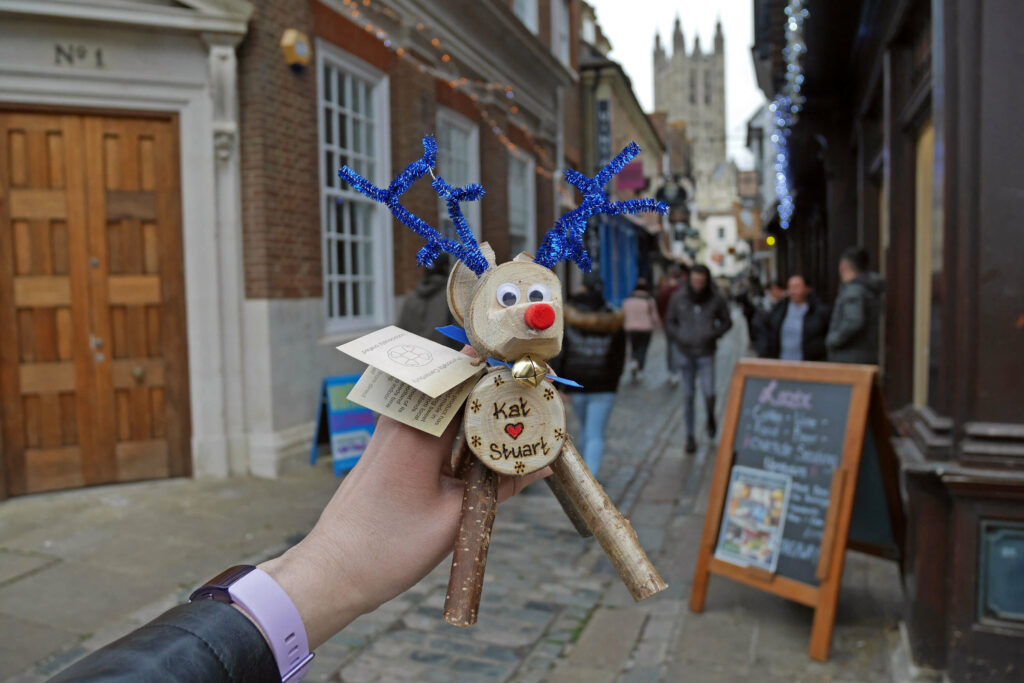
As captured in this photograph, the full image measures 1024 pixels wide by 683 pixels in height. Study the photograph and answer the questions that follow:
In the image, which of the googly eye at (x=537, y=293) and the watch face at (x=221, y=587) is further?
the googly eye at (x=537, y=293)

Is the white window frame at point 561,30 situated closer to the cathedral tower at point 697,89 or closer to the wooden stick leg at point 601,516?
the wooden stick leg at point 601,516

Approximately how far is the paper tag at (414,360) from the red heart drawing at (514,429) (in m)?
0.10

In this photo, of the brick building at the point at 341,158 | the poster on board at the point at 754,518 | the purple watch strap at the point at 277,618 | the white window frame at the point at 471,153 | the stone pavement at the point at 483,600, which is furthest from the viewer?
the white window frame at the point at 471,153

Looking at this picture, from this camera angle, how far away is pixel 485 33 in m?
11.6

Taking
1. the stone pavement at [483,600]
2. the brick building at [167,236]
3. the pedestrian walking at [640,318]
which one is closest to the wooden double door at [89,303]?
the brick building at [167,236]

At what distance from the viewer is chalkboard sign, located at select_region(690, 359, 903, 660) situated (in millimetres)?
3838

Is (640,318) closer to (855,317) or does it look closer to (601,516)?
(855,317)

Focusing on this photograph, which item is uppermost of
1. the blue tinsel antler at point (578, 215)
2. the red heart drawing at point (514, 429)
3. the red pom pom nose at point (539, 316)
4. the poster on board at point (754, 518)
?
the blue tinsel antler at point (578, 215)

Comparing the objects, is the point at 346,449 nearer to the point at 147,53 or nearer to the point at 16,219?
the point at 16,219

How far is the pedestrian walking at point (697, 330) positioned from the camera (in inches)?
315

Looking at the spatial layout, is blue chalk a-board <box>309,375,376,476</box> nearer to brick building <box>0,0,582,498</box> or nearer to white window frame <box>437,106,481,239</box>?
brick building <box>0,0,582,498</box>

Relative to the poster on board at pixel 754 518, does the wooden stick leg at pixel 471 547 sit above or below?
above

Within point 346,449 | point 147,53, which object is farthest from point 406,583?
point 147,53

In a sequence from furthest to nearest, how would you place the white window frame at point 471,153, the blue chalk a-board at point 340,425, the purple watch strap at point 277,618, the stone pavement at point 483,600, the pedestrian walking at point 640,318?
the pedestrian walking at point 640,318 → the white window frame at point 471,153 → the blue chalk a-board at point 340,425 → the stone pavement at point 483,600 → the purple watch strap at point 277,618
